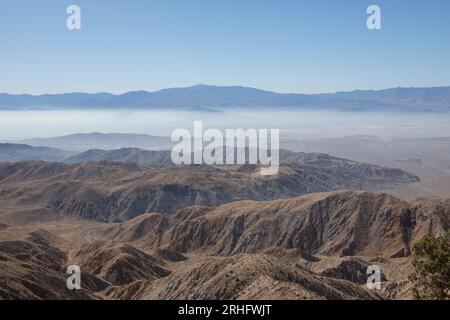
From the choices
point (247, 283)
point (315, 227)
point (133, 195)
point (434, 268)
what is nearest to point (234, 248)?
point (315, 227)

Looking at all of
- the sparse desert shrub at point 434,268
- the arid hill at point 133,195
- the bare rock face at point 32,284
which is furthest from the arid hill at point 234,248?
the arid hill at point 133,195

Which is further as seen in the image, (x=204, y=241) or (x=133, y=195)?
(x=133, y=195)

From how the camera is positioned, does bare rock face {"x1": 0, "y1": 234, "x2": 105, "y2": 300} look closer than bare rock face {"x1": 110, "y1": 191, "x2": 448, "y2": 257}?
Yes

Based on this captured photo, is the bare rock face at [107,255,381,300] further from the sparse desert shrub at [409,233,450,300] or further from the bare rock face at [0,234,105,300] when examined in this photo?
the bare rock face at [0,234,105,300]

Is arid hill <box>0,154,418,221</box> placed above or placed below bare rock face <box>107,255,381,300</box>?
below

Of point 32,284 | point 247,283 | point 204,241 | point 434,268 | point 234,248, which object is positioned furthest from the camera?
point 204,241

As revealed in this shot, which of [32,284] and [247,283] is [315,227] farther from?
[32,284]

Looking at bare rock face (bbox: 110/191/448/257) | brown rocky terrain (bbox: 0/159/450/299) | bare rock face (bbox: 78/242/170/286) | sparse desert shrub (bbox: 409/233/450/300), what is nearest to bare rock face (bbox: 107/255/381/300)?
brown rocky terrain (bbox: 0/159/450/299)

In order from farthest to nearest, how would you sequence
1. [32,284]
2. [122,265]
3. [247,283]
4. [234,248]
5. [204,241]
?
1. [204,241]
2. [234,248]
3. [122,265]
4. [32,284]
5. [247,283]

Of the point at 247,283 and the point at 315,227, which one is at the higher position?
the point at 247,283
